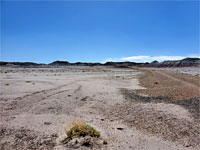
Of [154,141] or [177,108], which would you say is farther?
[177,108]

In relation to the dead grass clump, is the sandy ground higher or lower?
lower

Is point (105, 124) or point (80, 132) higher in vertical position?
point (80, 132)

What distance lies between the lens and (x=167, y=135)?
15.8ft

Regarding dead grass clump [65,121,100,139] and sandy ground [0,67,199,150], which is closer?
sandy ground [0,67,199,150]

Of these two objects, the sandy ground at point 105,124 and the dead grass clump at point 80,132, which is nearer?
the sandy ground at point 105,124

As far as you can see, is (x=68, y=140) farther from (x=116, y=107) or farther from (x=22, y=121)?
(x=116, y=107)


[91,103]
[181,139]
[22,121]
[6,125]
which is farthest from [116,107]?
[6,125]

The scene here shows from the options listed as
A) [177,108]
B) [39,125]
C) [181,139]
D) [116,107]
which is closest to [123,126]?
[181,139]

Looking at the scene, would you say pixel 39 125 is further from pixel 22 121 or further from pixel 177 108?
pixel 177 108

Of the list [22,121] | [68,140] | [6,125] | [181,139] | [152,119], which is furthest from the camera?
[152,119]

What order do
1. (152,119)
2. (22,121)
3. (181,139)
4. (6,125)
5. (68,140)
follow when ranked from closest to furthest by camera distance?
(68,140), (181,139), (6,125), (22,121), (152,119)

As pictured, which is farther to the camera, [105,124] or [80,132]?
[105,124]

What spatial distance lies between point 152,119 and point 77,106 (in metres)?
3.79

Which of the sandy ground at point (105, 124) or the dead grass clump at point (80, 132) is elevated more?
the dead grass clump at point (80, 132)
